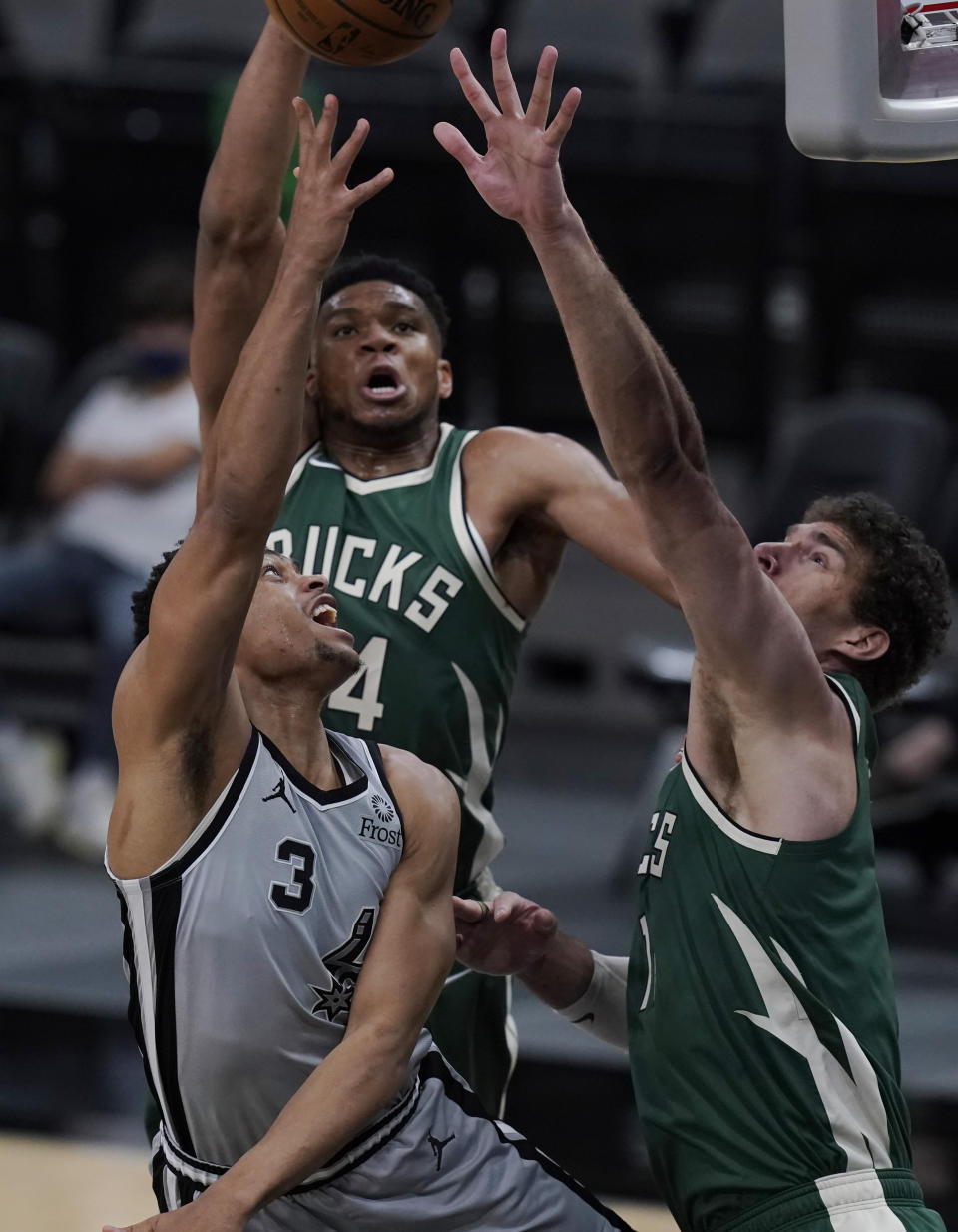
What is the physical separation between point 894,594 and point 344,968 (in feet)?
3.26

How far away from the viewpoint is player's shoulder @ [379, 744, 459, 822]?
3.04 meters

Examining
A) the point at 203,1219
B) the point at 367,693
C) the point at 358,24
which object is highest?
the point at 358,24

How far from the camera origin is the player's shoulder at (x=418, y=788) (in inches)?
120

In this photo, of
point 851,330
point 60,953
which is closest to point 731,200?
point 851,330

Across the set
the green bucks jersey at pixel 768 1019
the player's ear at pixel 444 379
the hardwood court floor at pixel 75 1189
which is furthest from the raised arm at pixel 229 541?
the hardwood court floor at pixel 75 1189

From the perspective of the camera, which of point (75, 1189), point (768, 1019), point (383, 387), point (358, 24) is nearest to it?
point (768, 1019)

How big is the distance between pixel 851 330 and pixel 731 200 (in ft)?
2.48

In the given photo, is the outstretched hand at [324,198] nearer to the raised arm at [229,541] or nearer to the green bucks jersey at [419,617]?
the raised arm at [229,541]

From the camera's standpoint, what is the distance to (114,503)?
725 centimetres

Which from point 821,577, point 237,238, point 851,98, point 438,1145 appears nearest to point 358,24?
point 237,238

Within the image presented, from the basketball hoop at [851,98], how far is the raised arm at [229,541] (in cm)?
67

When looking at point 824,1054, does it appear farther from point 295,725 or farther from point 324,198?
point 324,198

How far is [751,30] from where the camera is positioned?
9.02m

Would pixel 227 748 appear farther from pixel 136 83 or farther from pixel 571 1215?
pixel 136 83
